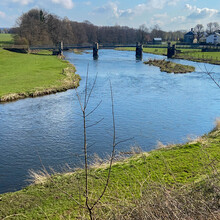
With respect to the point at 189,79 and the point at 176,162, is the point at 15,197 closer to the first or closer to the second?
the point at 176,162

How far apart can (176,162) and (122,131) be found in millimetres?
7186

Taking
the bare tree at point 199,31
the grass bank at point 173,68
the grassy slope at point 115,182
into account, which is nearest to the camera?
the grassy slope at point 115,182

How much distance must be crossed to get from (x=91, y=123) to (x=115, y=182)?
35.6ft

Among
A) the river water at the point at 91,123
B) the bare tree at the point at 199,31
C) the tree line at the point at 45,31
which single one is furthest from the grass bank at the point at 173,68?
the bare tree at the point at 199,31

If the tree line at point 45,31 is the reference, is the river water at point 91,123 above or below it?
below

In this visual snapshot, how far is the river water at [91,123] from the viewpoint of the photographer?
14.1 metres

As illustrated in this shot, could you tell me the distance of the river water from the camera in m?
14.1

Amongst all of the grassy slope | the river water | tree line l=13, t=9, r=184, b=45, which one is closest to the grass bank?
the river water

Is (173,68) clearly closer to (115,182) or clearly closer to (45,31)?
(115,182)

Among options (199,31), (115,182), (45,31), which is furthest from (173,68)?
(199,31)

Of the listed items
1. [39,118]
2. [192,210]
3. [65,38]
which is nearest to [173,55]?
[65,38]

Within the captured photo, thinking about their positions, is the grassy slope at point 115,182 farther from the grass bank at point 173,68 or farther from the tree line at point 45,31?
the tree line at point 45,31

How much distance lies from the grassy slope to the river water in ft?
6.81

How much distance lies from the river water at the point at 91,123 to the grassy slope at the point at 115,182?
2.08m
